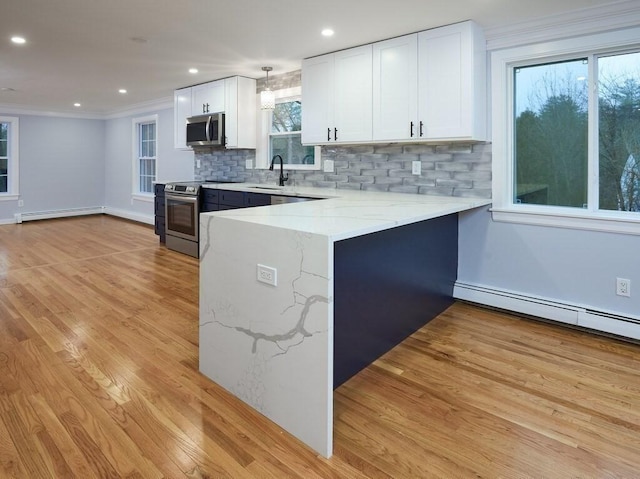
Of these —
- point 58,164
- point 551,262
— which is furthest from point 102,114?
point 551,262

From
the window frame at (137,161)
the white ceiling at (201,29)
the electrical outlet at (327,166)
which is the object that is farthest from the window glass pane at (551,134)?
the window frame at (137,161)

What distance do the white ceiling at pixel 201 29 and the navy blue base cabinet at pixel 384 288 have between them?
149 cm

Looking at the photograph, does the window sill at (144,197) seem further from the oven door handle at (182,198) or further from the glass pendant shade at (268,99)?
the glass pendant shade at (268,99)

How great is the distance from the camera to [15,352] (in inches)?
98.2

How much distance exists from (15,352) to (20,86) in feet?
15.3

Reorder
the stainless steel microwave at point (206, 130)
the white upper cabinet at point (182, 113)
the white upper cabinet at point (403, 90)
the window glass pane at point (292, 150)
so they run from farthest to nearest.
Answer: the white upper cabinet at point (182, 113) < the stainless steel microwave at point (206, 130) < the window glass pane at point (292, 150) < the white upper cabinet at point (403, 90)

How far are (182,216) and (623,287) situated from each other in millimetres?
4423

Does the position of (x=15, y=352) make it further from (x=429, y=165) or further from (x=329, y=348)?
(x=429, y=165)

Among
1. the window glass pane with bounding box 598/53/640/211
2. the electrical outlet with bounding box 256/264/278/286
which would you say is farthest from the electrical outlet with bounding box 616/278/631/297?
the electrical outlet with bounding box 256/264/278/286

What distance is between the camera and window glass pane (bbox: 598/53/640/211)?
2.79 metres

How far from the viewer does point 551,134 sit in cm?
313

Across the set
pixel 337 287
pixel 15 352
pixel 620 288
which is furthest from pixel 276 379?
pixel 620 288

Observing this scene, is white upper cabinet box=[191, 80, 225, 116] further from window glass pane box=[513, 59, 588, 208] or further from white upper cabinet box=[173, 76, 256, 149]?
window glass pane box=[513, 59, 588, 208]

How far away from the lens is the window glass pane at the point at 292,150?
15.4ft
